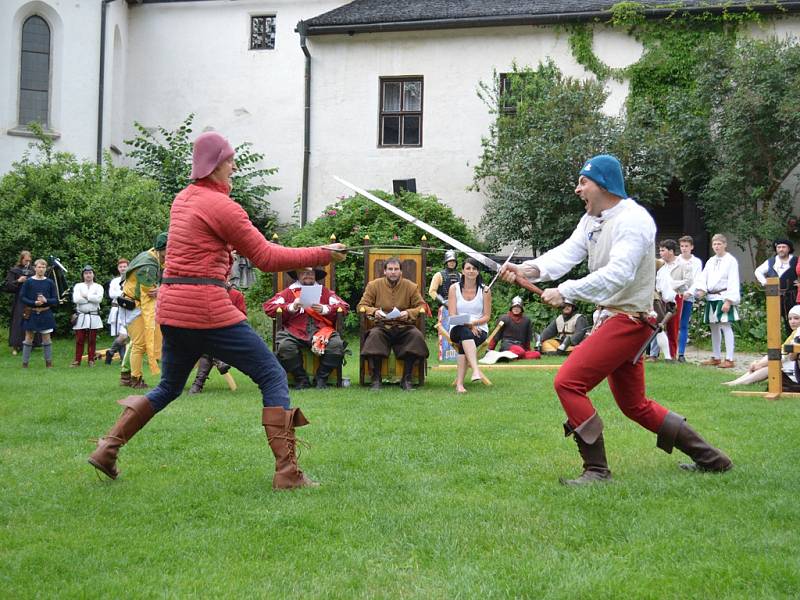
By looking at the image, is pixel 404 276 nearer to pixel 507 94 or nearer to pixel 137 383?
pixel 137 383

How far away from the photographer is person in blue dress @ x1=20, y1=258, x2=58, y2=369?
15898 mm

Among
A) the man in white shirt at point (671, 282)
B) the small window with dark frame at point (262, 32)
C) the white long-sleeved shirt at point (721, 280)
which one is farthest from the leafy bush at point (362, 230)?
the white long-sleeved shirt at point (721, 280)

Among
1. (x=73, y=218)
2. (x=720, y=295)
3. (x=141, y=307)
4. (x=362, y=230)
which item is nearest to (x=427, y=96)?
(x=362, y=230)

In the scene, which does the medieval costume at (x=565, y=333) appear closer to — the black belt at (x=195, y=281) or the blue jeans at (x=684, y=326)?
the blue jeans at (x=684, y=326)

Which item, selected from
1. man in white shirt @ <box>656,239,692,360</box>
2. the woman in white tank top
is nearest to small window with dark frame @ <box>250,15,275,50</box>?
man in white shirt @ <box>656,239,692,360</box>

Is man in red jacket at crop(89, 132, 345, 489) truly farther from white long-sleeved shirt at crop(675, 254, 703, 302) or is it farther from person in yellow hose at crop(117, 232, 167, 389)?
white long-sleeved shirt at crop(675, 254, 703, 302)

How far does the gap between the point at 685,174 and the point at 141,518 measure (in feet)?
60.8

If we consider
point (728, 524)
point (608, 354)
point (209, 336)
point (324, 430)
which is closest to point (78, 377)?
point (324, 430)

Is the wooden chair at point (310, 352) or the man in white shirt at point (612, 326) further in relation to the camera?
the wooden chair at point (310, 352)

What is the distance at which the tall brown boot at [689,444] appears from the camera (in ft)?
20.5

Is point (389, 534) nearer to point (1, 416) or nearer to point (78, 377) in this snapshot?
point (1, 416)

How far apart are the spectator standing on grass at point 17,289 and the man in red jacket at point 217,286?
11711 mm

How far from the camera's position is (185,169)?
2531cm

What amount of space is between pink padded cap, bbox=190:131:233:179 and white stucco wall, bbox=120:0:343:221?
19.9 m
